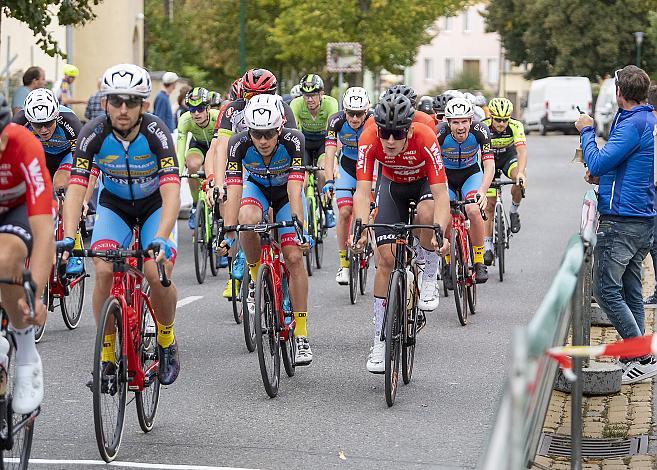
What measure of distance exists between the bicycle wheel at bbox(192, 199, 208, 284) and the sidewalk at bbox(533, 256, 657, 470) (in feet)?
20.8

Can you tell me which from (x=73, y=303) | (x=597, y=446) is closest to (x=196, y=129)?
(x=73, y=303)

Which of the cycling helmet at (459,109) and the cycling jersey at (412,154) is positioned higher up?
the cycling helmet at (459,109)

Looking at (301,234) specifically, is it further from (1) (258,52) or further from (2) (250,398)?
(1) (258,52)

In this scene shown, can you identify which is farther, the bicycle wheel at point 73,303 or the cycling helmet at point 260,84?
the cycling helmet at point 260,84

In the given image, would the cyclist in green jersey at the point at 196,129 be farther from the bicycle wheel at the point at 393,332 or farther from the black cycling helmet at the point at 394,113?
the bicycle wheel at the point at 393,332

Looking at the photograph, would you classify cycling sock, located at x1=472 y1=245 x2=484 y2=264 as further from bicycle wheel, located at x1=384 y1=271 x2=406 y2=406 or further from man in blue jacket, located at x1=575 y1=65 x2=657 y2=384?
bicycle wheel, located at x1=384 y1=271 x2=406 y2=406

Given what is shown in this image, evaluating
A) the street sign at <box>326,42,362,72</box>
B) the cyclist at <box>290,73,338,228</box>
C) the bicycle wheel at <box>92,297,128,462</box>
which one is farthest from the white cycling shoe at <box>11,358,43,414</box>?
the street sign at <box>326,42,362,72</box>

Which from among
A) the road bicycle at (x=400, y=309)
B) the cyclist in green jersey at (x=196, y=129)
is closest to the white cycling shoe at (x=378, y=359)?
the road bicycle at (x=400, y=309)

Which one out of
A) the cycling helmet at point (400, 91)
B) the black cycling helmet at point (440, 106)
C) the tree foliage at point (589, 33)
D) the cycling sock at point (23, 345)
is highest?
the tree foliage at point (589, 33)

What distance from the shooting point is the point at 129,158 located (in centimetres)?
807

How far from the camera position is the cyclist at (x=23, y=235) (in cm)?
617

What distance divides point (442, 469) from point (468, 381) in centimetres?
256

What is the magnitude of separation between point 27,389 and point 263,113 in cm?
373

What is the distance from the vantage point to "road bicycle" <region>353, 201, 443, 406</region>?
8.78 metres
